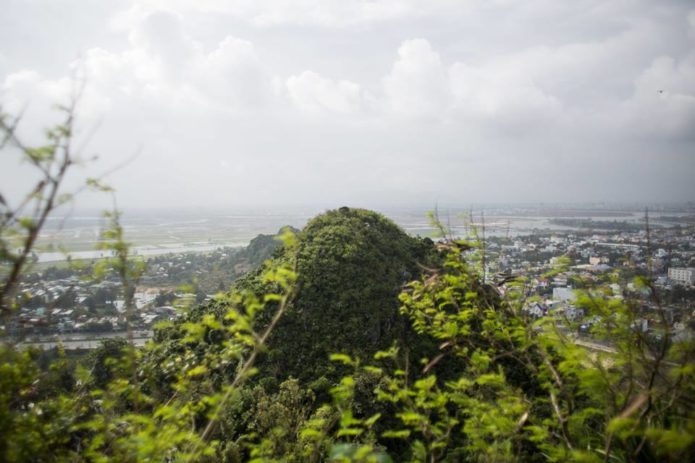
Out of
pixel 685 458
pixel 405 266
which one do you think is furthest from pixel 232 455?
pixel 405 266

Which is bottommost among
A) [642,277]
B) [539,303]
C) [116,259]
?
[539,303]

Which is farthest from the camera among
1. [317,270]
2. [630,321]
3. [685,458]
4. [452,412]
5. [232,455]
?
[317,270]

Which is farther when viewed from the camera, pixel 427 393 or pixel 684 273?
pixel 684 273

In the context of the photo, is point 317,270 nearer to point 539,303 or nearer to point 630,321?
point 539,303

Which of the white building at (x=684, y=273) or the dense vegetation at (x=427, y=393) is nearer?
the dense vegetation at (x=427, y=393)

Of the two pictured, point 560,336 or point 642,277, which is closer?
point 642,277

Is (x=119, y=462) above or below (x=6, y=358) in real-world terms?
below

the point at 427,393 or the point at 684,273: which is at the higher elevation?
the point at 427,393

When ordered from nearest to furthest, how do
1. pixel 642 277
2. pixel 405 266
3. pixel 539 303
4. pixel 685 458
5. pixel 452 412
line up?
pixel 685 458, pixel 642 277, pixel 539 303, pixel 452 412, pixel 405 266

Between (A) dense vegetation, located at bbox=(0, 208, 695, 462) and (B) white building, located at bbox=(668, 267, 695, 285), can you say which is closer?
(A) dense vegetation, located at bbox=(0, 208, 695, 462)

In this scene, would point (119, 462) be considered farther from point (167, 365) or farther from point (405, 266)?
point (405, 266)
